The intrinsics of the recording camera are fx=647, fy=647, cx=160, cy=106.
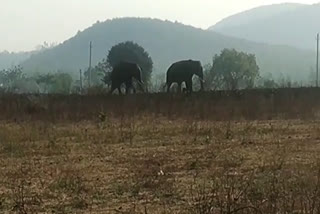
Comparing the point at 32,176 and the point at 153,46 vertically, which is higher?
the point at 153,46

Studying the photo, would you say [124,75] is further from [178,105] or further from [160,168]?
[160,168]

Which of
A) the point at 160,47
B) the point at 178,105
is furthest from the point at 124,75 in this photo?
the point at 160,47

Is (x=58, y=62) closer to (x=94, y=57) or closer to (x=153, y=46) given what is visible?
(x=94, y=57)

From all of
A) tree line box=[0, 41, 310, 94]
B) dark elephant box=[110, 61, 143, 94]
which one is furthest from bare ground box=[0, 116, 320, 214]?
tree line box=[0, 41, 310, 94]

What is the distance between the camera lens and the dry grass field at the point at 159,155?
21.7ft

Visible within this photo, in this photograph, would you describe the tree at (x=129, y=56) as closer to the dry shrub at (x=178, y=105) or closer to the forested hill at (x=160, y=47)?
the dry shrub at (x=178, y=105)

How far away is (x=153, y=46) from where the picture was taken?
16000cm

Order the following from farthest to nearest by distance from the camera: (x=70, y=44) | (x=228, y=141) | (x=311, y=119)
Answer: (x=70, y=44)
(x=311, y=119)
(x=228, y=141)

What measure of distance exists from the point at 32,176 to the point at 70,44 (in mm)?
166116

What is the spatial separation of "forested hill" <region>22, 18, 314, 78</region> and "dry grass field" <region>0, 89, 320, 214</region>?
112m

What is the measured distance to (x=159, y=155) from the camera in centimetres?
1022

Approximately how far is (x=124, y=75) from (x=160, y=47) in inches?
5276

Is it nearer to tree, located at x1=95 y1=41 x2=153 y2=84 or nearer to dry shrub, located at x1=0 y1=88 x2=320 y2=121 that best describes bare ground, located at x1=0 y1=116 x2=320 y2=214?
dry shrub, located at x1=0 y1=88 x2=320 y2=121

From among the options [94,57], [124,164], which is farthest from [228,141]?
[94,57]
